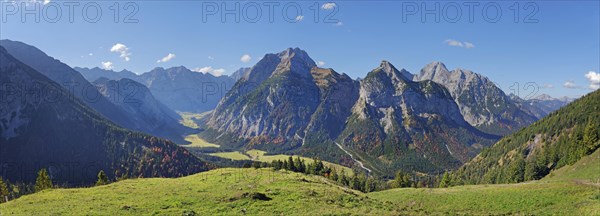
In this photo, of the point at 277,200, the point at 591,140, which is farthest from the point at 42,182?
the point at 591,140

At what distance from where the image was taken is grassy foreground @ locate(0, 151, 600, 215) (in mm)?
48656

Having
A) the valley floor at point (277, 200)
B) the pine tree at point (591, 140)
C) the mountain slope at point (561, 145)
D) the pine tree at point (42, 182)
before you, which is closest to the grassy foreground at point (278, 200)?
the valley floor at point (277, 200)

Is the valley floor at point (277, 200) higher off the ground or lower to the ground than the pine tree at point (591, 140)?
lower

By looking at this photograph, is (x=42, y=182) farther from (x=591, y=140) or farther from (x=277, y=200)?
(x=591, y=140)

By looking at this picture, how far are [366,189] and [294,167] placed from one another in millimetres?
33579

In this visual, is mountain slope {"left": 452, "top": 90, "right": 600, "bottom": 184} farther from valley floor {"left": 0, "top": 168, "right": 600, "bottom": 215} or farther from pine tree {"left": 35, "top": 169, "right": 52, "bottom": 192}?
pine tree {"left": 35, "top": 169, "right": 52, "bottom": 192}

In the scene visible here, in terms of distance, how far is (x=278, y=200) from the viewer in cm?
5319

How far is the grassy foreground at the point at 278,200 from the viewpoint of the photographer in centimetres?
4866

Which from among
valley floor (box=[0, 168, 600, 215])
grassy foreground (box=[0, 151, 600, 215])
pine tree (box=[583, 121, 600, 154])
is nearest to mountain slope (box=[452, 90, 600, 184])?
pine tree (box=[583, 121, 600, 154])

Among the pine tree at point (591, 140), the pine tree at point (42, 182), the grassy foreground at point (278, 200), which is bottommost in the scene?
the pine tree at point (42, 182)

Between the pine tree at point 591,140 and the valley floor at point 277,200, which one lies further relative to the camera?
the pine tree at point 591,140

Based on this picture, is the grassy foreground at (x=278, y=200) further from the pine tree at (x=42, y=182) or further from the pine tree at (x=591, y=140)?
the pine tree at (x=591, y=140)

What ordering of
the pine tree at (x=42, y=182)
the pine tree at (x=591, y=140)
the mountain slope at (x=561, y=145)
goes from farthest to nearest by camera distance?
the mountain slope at (x=561, y=145) → the pine tree at (x=591, y=140) → the pine tree at (x=42, y=182)

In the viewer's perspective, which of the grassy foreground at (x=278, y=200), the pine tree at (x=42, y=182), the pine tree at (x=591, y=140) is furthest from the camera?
the pine tree at (x=591, y=140)
